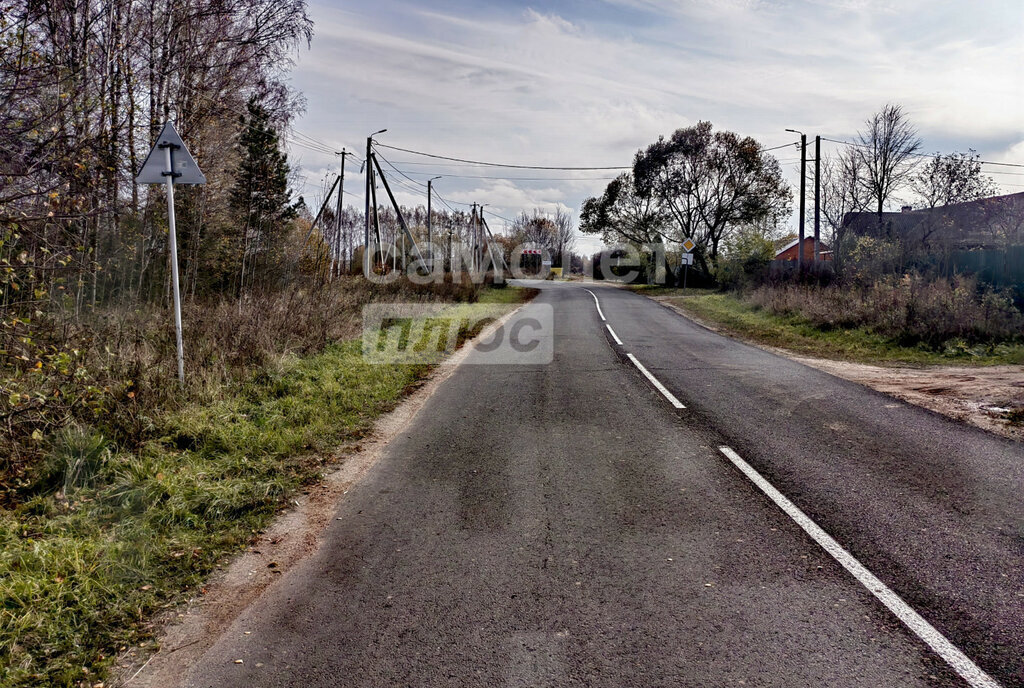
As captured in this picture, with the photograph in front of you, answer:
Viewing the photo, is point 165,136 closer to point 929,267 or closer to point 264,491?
point 264,491

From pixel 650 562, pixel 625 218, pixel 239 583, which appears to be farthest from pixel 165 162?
pixel 625 218

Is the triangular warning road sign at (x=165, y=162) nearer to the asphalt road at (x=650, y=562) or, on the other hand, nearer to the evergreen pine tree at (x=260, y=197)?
the asphalt road at (x=650, y=562)

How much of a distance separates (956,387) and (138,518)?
1104cm

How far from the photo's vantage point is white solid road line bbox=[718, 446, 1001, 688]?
9.82 feet

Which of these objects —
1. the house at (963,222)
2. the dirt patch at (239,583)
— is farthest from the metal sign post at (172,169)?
the house at (963,222)

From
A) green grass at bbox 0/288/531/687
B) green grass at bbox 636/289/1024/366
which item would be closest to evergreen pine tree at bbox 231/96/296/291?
green grass at bbox 0/288/531/687

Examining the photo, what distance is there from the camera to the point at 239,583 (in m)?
4.07

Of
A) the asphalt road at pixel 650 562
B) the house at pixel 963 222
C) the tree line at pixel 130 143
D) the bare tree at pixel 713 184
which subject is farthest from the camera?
the bare tree at pixel 713 184

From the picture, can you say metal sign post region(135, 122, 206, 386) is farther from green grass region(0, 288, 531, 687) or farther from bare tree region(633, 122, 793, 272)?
bare tree region(633, 122, 793, 272)

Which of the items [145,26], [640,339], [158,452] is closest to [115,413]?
[158,452]

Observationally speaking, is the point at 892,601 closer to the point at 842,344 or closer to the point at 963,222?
the point at 842,344

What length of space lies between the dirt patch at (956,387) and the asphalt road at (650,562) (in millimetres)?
755

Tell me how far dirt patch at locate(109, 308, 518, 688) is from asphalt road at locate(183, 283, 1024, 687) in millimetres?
105

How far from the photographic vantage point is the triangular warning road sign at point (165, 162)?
303 inches
